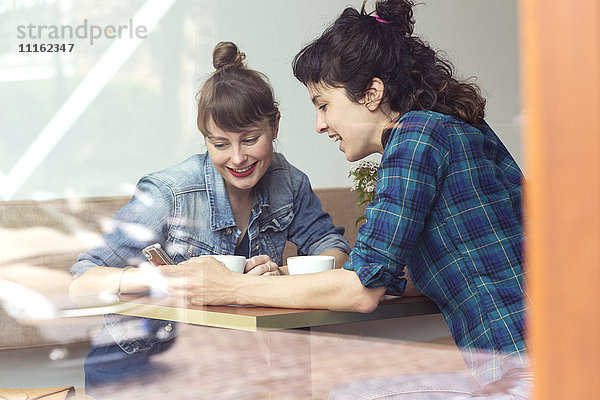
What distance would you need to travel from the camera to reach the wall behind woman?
1.03 m

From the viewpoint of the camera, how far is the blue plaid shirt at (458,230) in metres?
0.97

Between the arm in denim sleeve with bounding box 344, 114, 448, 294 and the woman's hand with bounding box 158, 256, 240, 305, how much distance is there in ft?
0.68

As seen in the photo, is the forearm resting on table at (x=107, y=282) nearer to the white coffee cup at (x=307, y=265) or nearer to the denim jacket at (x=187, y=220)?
the denim jacket at (x=187, y=220)

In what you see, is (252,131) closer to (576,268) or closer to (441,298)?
(441,298)

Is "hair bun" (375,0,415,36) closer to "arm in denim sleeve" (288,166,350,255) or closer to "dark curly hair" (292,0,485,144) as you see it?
"dark curly hair" (292,0,485,144)

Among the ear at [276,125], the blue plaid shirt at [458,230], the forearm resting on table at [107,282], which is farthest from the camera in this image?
the ear at [276,125]

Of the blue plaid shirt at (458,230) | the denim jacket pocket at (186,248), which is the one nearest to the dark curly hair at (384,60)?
the blue plaid shirt at (458,230)

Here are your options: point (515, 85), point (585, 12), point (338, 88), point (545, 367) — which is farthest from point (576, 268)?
point (338, 88)

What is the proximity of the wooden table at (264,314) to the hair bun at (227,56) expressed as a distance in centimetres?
38

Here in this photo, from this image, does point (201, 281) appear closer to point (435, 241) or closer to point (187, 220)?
point (187, 220)

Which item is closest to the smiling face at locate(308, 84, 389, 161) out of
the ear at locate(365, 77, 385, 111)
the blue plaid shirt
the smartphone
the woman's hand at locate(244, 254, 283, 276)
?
the ear at locate(365, 77, 385, 111)

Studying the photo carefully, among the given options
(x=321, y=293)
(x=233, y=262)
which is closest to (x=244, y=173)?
(x=233, y=262)

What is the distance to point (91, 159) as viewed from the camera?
1.06m

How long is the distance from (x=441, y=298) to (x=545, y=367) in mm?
562
